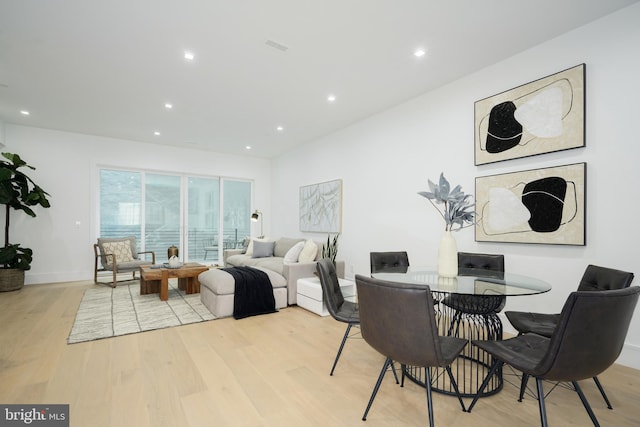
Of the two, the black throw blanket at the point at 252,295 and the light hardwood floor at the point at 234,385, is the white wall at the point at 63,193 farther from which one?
the black throw blanket at the point at 252,295

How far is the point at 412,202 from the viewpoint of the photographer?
4.23 m

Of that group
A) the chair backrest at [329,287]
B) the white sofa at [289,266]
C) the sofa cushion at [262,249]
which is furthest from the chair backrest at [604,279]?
the sofa cushion at [262,249]

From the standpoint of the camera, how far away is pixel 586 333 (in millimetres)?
1392

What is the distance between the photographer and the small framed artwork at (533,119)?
273 cm

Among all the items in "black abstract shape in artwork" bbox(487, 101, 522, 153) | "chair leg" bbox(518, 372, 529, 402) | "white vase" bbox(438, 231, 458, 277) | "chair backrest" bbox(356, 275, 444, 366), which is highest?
"black abstract shape in artwork" bbox(487, 101, 522, 153)

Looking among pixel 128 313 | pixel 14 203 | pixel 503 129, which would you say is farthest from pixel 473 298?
pixel 14 203

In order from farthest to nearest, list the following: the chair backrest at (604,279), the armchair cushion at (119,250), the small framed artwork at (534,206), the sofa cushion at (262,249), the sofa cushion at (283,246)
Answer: the sofa cushion at (262,249) → the sofa cushion at (283,246) → the armchair cushion at (119,250) → the small framed artwork at (534,206) → the chair backrest at (604,279)

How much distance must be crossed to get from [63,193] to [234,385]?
595 cm

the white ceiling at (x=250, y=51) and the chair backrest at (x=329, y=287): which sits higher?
the white ceiling at (x=250, y=51)

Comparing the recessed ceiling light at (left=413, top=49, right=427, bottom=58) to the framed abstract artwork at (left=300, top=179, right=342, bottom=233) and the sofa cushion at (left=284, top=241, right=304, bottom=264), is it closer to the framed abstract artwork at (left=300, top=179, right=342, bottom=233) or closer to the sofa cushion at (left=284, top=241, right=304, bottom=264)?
the framed abstract artwork at (left=300, top=179, right=342, bottom=233)

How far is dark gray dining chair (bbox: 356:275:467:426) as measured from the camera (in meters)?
1.54

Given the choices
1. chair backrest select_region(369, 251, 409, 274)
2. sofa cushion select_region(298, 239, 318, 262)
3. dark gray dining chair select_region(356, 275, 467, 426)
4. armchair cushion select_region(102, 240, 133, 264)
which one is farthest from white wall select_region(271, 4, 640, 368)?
armchair cushion select_region(102, 240, 133, 264)

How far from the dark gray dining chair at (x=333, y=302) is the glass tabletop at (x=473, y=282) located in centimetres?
36

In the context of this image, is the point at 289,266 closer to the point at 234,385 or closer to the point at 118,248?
the point at 234,385
